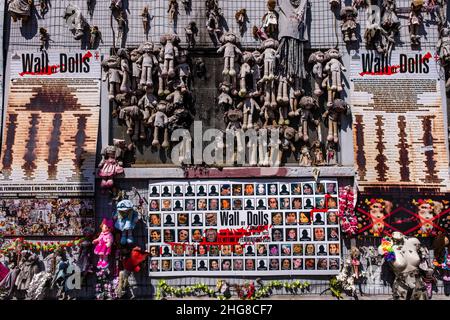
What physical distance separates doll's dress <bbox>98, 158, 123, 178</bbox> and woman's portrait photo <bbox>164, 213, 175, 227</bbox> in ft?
4.67

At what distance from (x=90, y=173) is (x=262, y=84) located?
4.35 meters

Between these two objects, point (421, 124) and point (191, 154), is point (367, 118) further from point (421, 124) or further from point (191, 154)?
point (191, 154)

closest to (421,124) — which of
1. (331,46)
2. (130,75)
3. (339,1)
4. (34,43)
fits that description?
(331,46)

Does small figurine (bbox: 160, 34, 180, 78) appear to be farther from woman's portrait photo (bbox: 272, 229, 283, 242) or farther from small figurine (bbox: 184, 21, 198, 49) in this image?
woman's portrait photo (bbox: 272, 229, 283, 242)

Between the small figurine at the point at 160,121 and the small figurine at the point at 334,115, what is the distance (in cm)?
362

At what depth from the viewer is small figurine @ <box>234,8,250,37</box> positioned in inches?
430

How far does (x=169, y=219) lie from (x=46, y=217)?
2.71 metres

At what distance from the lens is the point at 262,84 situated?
10805 millimetres

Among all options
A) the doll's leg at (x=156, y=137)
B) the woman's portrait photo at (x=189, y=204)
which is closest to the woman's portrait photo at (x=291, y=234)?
the woman's portrait photo at (x=189, y=204)

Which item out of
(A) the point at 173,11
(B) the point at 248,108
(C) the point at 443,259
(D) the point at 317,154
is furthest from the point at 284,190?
(A) the point at 173,11

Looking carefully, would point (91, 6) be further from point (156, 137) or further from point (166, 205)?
point (166, 205)

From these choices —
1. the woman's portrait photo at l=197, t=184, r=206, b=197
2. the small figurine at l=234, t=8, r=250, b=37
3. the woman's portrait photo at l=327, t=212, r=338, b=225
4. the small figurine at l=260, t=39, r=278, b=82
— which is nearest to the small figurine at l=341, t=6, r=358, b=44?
the small figurine at l=260, t=39, r=278, b=82

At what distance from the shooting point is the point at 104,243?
1017cm

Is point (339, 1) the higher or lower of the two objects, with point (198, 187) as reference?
higher
